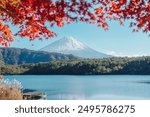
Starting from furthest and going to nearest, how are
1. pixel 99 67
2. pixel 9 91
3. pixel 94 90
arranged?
pixel 99 67 < pixel 94 90 < pixel 9 91

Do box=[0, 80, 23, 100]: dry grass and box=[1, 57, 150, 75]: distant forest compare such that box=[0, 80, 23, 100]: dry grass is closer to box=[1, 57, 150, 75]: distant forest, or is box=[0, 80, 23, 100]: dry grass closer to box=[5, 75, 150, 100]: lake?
box=[5, 75, 150, 100]: lake

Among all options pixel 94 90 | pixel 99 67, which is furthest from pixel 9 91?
pixel 99 67

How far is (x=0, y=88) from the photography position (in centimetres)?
1212

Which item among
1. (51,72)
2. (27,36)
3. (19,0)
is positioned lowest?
(51,72)

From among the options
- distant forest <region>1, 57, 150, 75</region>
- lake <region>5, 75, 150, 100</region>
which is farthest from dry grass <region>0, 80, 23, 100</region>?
distant forest <region>1, 57, 150, 75</region>

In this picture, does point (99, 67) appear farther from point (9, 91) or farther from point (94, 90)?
point (9, 91)

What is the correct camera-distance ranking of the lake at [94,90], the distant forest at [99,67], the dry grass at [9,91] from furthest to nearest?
the distant forest at [99,67], the lake at [94,90], the dry grass at [9,91]

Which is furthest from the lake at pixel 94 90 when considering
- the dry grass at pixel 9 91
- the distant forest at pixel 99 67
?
the dry grass at pixel 9 91

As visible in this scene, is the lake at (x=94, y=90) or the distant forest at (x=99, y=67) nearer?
the lake at (x=94, y=90)

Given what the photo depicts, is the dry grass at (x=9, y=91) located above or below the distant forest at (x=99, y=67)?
above

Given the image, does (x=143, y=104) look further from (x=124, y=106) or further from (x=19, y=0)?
(x=19, y=0)

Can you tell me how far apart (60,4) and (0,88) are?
317 cm

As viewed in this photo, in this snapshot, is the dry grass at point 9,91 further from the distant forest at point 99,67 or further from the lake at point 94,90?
the distant forest at point 99,67

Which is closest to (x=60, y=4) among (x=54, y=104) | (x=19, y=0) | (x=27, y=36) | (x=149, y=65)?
(x=19, y=0)
